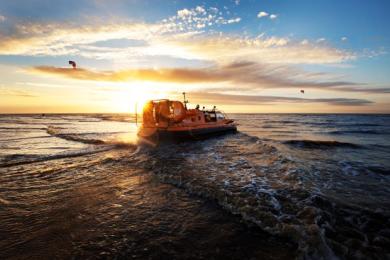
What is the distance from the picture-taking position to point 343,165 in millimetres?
10062

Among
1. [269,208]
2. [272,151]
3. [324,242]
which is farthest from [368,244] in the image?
[272,151]

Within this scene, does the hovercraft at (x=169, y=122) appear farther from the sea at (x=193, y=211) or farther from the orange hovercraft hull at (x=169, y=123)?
the sea at (x=193, y=211)

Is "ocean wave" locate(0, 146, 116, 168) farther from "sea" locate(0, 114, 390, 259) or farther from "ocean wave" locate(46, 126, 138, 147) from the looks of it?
"ocean wave" locate(46, 126, 138, 147)

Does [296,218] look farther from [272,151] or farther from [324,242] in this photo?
[272,151]

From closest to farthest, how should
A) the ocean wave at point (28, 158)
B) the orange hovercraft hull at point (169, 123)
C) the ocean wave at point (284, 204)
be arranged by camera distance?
the ocean wave at point (284, 204) → the ocean wave at point (28, 158) → the orange hovercraft hull at point (169, 123)

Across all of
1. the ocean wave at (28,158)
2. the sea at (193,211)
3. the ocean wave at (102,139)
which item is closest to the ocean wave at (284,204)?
the sea at (193,211)

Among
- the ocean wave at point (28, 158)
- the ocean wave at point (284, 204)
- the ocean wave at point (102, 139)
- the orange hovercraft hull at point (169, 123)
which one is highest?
the orange hovercraft hull at point (169, 123)

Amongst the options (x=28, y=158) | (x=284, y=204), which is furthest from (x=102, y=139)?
(x=284, y=204)

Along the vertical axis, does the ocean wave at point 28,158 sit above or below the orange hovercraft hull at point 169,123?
below

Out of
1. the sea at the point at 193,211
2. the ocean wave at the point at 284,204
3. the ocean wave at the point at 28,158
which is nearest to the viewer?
the sea at the point at 193,211

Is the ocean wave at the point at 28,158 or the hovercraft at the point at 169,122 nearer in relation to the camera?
the ocean wave at the point at 28,158

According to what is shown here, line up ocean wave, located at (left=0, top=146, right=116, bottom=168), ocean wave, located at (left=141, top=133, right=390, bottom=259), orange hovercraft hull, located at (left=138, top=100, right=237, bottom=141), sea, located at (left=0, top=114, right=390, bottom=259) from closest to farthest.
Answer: sea, located at (left=0, top=114, right=390, bottom=259) → ocean wave, located at (left=141, top=133, right=390, bottom=259) → ocean wave, located at (left=0, top=146, right=116, bottom=168) → orange hovercraft hull, located at (left=138, top=100, right=237, bottom=141)

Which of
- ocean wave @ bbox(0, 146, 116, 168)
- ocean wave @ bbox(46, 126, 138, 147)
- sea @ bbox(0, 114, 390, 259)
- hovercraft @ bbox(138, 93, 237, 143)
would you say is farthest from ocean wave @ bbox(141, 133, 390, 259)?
ocean wave @ bbox(46, 126, 138, 147)

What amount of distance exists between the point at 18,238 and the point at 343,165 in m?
10.6
